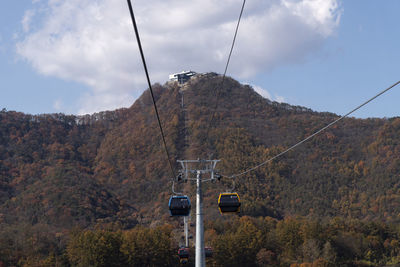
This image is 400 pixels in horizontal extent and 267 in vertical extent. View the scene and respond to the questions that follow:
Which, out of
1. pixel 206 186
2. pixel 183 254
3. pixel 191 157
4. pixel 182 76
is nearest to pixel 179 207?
pixel 183 254

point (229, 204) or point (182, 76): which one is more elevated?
point (182, 76)

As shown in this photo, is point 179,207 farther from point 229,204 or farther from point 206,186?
point 206,186

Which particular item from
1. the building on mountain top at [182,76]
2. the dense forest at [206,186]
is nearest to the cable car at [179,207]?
the dense forest at [206,186]

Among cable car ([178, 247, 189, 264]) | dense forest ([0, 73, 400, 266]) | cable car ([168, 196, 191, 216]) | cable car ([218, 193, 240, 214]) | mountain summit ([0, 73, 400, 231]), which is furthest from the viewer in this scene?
mountain summit ([0, 73, 400, 231])

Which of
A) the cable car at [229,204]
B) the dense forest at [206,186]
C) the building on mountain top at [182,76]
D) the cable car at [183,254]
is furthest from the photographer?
the building on mountain top at [182,76]

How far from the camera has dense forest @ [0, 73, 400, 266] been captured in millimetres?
66750

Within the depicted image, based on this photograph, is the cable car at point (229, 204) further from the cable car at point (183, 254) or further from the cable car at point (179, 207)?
the cable car at point (183, 254)


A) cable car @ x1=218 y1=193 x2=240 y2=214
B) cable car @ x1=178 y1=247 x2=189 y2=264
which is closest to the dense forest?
cable car @ x1=178 y1=247 x2=189 y2=264

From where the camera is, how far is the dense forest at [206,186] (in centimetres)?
6675

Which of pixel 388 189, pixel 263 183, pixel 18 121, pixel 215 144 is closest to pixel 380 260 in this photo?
pixel 388 189

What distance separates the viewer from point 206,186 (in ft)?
376

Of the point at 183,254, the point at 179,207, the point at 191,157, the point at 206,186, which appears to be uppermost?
the point at 191,157

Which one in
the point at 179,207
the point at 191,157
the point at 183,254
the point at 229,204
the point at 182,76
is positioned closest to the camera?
the point at 179,207

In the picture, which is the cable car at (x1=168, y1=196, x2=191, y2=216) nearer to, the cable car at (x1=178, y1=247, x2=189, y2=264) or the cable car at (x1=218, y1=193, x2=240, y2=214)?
the cable car at (x1=218, y1=193, x2=240, y2=214)
